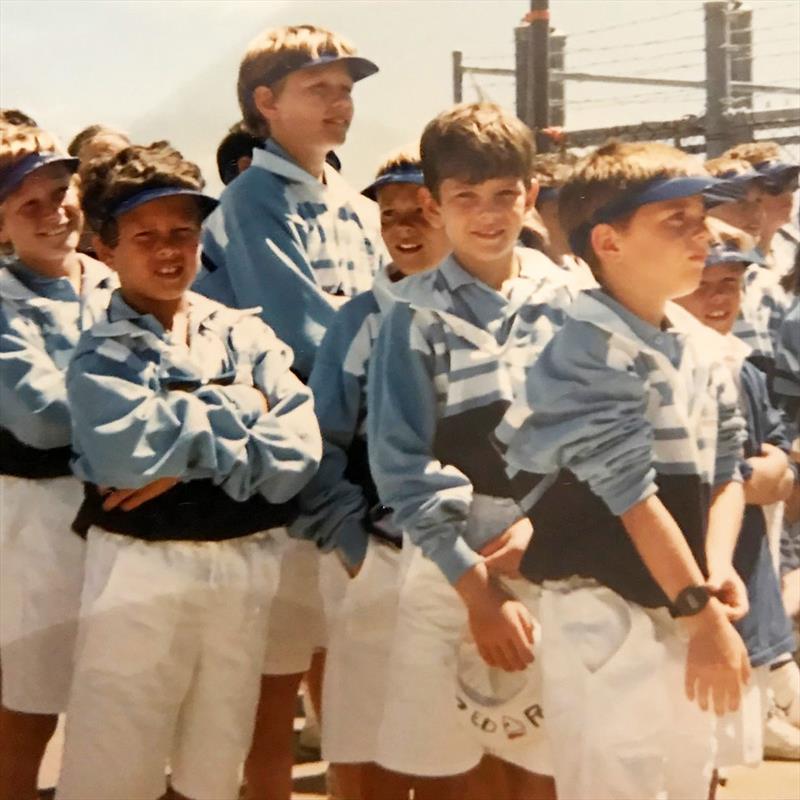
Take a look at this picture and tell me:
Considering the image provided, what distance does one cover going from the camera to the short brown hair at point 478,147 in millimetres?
1495

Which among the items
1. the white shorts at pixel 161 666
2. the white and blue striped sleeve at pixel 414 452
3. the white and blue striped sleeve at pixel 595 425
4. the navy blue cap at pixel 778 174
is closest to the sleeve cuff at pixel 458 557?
the white and blue striped sleeve at pixel 414 452

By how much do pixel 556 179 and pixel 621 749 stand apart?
0.71 metres

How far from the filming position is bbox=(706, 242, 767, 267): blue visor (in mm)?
1555

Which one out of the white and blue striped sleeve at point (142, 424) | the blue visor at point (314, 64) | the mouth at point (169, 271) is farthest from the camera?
the blue visor at point (314, 64)

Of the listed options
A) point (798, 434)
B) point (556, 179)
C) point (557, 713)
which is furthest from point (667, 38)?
point (557, 713)

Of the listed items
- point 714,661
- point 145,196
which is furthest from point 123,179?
point 714,661

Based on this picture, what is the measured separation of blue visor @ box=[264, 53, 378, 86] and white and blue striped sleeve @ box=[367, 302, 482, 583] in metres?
0.34

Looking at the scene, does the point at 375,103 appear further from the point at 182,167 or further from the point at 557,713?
the point at 557,713

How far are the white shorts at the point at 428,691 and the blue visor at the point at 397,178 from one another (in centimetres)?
49

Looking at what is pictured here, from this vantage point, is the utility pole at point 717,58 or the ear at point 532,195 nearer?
the ear at point 532,195

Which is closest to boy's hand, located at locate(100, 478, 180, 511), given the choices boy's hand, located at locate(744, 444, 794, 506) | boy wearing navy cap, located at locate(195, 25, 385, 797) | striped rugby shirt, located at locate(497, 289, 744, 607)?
boy wearing navy cap, located at locate(195, 25, 385, 797)

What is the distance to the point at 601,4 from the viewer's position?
5.57 feet

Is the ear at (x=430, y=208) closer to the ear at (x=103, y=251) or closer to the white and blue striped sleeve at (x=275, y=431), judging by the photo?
the white and blue striped sleeve at (x=275, y=431)

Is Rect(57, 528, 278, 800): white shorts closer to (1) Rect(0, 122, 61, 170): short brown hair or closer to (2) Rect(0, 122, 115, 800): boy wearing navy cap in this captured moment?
(2) Rect(0, 122, 115, 800): boy wearing navy cap
